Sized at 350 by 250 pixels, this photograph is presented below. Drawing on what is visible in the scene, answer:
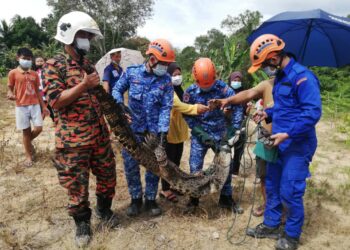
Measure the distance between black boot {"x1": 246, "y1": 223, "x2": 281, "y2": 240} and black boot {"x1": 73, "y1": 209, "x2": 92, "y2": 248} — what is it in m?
1.83

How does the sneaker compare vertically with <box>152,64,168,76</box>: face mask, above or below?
below

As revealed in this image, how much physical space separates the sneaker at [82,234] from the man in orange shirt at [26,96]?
2748 mm

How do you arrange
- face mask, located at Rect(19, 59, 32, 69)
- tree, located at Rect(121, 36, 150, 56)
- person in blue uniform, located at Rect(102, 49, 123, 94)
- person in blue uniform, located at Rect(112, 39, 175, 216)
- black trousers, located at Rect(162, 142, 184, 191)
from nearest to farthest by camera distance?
person in blue uniform, located at Rect(112, 39, 175, 216), black trousers, located at Rect(162, 142, 184, 191), person in blue uniform, located at Rect(102, 49, 123, 94), face mask, located at Rect(19, 59, 32, 69), tree, located at Rect(121, 36, 150, 56)

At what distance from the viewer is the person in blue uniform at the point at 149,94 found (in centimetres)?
350

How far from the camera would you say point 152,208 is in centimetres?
390

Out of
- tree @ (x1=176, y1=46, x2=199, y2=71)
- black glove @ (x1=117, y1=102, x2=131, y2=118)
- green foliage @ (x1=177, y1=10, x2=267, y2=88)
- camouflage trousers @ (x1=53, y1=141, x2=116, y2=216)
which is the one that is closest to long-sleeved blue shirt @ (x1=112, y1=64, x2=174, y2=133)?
black glove @ (x1=117, y1=102, x2=131, y2=118)

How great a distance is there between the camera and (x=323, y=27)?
12.7 feet

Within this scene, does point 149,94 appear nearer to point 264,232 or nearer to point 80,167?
point 80,167

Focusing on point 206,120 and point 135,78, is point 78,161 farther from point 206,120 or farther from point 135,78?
point 206,120

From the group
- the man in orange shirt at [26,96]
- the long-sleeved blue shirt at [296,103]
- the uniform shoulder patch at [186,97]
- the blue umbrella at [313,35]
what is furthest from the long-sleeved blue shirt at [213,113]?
the man in orange shirt at [26,96]

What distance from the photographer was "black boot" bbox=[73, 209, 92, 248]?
318cm

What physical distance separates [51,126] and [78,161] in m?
6.42

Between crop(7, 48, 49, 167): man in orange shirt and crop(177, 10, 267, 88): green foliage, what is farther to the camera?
crop(177, 10, 267, 88): green foliage

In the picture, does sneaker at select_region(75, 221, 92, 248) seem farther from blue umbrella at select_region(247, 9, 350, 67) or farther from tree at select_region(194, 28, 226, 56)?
tree at select_region(194, 28, 226, 56)
